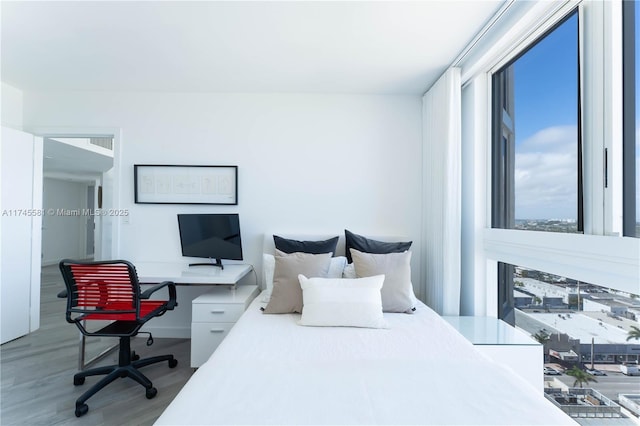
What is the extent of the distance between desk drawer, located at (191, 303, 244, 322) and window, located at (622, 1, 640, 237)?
258cm

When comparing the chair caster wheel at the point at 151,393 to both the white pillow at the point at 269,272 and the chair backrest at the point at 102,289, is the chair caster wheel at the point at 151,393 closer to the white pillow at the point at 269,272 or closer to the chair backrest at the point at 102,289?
the chair backrest at the point at 102,289

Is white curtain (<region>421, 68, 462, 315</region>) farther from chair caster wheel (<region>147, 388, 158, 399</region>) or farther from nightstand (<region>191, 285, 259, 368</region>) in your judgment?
chair caster wheel (<region>147, 388, 158, 399</region>)

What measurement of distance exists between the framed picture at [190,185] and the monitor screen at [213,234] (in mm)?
278

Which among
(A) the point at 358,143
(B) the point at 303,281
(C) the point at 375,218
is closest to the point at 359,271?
(B) the point at 303,281

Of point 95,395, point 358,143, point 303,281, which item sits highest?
point 358,143

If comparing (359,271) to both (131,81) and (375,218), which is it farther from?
(131,81)

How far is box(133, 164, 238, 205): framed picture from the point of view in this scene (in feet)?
10.8

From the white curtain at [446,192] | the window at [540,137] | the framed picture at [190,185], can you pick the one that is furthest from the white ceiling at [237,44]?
the framed picture at [190,185]

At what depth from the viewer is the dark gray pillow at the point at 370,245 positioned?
2.86 meters

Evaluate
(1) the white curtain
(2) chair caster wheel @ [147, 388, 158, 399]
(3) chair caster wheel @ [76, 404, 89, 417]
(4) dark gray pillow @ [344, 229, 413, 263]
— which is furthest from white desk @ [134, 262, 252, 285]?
(1) the white curtain

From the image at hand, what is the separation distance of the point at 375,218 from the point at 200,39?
2287 millimetres

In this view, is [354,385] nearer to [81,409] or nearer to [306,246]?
[306,246]

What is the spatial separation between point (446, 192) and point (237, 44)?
211 centimetres

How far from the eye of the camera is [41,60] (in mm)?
2658
